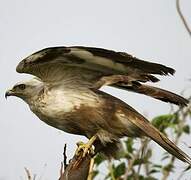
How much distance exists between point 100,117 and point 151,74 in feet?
2.71

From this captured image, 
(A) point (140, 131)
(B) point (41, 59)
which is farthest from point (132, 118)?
(B) point (41, 59)

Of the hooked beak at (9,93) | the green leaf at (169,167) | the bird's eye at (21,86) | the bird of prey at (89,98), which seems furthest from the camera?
the hooked beak at (9,93)

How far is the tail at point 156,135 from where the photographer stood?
5930mm

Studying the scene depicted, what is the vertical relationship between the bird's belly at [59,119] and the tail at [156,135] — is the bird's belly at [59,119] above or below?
above

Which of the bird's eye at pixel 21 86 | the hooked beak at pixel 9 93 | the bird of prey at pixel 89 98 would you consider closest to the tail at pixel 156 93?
the bird of prey at pixel 89 98

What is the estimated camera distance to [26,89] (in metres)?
6.55

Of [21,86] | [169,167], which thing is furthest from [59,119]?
[169,167]

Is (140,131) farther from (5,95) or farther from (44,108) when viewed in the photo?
(5,95)

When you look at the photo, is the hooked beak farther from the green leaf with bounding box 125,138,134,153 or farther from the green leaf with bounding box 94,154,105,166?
the green leaf with bounding box 125,138,134,153

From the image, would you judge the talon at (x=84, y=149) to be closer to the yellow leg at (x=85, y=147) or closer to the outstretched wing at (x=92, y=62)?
the yellow leg at (x=85, y=147)

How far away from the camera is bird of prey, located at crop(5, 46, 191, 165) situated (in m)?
5.89

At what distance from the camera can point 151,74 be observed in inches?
220

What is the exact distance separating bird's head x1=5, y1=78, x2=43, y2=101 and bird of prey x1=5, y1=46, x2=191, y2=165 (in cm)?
1

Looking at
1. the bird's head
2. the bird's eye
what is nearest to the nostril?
the bird's head
